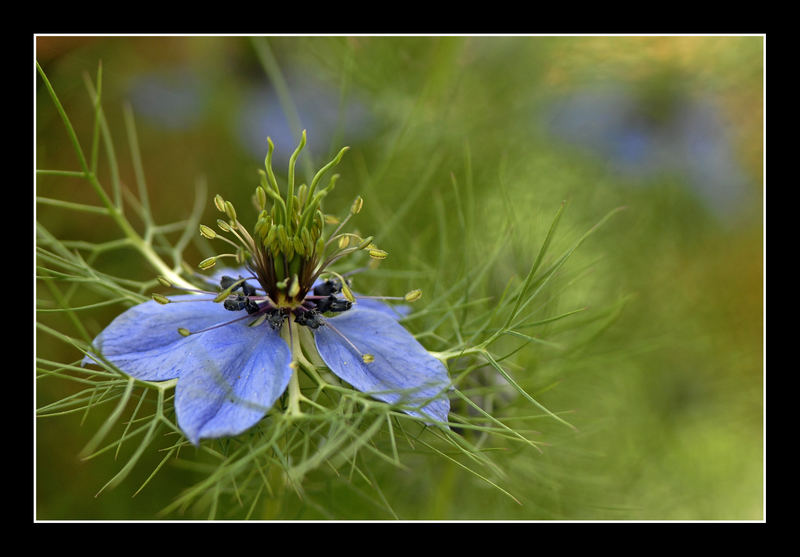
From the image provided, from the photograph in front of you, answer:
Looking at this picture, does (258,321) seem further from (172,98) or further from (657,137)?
(657,137)

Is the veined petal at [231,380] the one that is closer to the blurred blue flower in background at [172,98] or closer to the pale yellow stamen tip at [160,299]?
the pale yellow stamen tip at [160,299]

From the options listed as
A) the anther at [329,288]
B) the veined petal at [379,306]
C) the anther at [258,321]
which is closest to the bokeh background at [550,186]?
the veined petal at [379,306]

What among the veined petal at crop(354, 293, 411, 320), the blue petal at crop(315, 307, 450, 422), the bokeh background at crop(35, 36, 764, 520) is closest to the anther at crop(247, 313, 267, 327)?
the blue petal at crop(315, 307, 450, 422)

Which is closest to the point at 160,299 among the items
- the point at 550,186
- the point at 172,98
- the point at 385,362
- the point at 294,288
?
the point at 294,288

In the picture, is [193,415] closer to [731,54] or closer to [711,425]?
[711,425]

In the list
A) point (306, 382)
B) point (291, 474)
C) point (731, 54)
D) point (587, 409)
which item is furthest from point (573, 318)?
point (731, 54)
